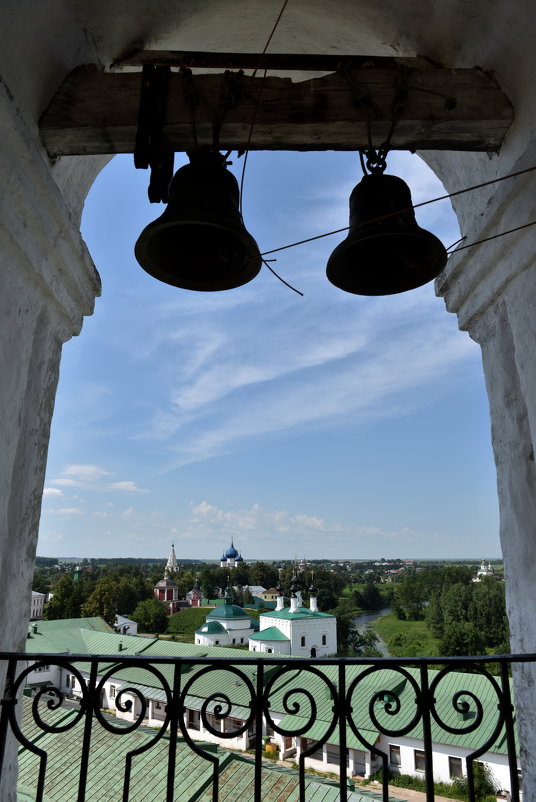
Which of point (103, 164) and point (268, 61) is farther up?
point (268, 61)

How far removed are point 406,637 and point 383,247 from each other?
2510 inches

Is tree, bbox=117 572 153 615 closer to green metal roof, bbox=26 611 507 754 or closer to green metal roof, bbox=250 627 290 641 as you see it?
green metal roof, bbox=26 611 507 754

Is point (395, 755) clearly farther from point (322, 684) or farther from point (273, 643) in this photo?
point (273, 643)

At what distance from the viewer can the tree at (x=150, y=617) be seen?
194 ft

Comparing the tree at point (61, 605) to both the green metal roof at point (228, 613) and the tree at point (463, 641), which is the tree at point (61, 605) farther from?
the tree at point (463, 641)

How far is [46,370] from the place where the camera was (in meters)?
2.25

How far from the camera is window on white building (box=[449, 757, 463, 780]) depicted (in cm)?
2153

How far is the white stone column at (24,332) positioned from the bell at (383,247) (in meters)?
1.10

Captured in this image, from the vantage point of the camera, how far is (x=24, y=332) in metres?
2.02

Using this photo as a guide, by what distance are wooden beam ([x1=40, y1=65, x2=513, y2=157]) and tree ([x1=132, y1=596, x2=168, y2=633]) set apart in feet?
208

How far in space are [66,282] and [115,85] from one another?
0.79m

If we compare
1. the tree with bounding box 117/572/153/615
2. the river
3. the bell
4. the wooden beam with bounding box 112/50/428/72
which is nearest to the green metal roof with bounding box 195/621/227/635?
the tree with bounding box 117/572/153/615

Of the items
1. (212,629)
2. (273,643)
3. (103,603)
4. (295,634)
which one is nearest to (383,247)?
(273,643)

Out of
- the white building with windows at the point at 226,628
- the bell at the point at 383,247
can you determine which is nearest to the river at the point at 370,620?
the white building with windows at the point at 226,628
